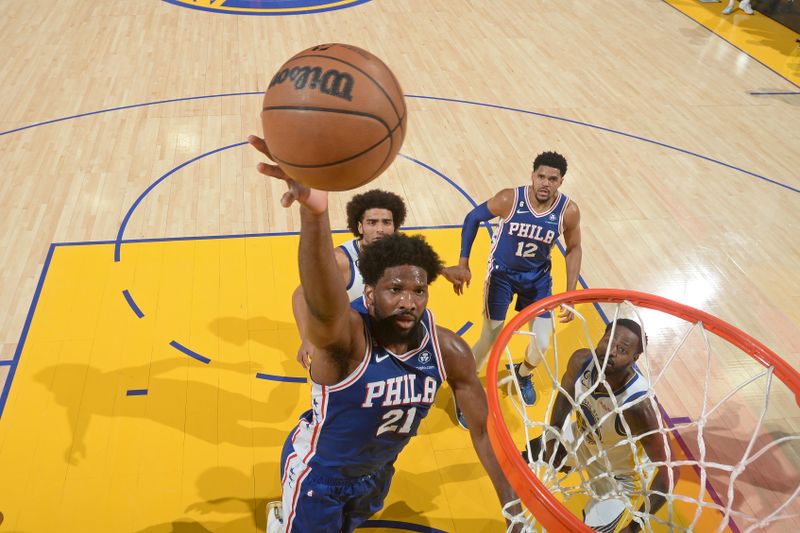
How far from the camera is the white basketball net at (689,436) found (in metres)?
3.36

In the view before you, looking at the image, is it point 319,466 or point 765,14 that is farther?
point 765,14

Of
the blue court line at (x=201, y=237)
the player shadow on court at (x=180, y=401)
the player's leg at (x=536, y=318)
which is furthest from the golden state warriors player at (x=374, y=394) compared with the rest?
the blue court line at (x=201, y=237)

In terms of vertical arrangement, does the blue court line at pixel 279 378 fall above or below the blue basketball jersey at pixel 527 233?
below

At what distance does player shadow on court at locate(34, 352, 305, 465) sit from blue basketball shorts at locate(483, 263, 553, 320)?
57.1 inches

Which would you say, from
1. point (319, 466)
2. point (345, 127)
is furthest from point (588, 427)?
point (345, 127)

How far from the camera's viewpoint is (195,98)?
834 centimetres

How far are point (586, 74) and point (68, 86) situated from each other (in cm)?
683

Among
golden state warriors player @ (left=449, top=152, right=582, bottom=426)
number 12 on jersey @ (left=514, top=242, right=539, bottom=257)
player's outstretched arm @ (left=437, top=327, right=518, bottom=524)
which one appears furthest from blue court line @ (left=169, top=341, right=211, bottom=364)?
player's outstretched arm @ (left=437, top=327, right=518, bottom=524)

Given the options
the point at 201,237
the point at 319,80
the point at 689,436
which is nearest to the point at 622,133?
the point at 689,436

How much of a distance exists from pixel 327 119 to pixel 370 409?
118 cm

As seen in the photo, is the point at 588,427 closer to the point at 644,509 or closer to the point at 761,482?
the point at 644,509

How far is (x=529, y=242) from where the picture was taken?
4.48 m

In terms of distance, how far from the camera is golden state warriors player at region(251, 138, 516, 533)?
269cm

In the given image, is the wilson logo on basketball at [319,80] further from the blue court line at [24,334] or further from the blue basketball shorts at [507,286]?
the blue court line at [24,334]
